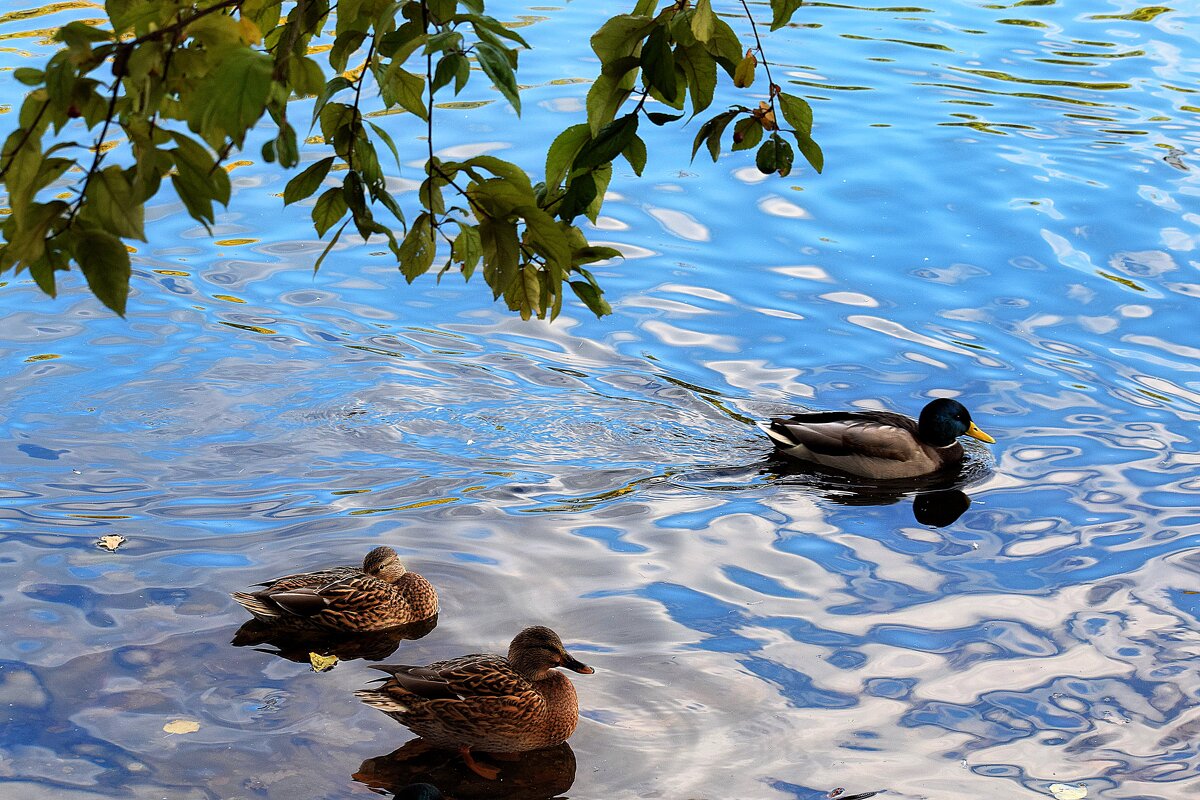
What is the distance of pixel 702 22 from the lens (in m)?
3.10

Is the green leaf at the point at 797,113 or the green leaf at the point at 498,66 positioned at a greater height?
the green leaf at the point at 498,66

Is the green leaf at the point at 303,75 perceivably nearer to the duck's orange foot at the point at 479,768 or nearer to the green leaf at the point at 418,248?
the green leaf at the point at 418,248

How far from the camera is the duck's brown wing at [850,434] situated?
29.0 ft

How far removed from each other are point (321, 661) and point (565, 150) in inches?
153

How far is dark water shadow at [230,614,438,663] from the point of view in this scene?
661cm

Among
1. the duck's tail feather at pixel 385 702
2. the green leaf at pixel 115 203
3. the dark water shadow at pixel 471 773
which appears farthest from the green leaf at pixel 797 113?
the duck's tail feather at pixel 385 702

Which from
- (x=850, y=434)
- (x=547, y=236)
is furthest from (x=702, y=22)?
(x=850, y=434)

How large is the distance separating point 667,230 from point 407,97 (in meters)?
8.58

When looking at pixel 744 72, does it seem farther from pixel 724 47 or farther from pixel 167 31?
pixel 167 31

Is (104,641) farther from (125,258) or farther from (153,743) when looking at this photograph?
(125,258)

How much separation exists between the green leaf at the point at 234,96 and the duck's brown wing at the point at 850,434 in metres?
6.80

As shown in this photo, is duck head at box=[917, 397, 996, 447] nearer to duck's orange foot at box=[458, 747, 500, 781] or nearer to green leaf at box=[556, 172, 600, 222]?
duck's orange foot at box=[458, 747, 500, 781]

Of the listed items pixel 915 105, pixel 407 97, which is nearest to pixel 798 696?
pixel 407 97

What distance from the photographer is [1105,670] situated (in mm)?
6617
